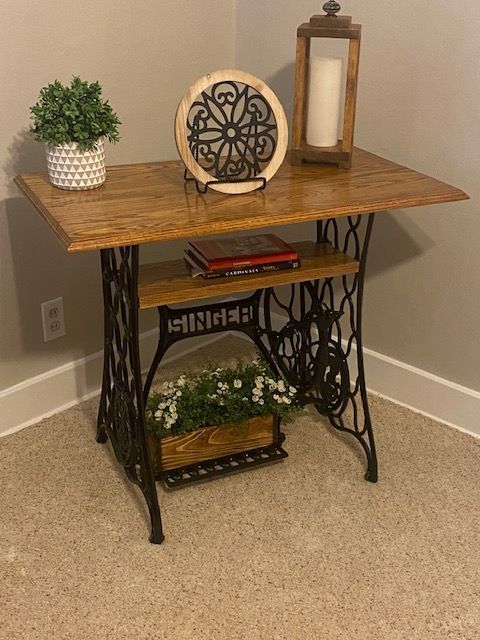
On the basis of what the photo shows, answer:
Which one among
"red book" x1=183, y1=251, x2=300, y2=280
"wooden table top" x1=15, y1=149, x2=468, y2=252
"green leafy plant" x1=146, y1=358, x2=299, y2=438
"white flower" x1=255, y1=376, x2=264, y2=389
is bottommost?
"green leafy plant" x1=146, y1=358, x2=299, y2=438

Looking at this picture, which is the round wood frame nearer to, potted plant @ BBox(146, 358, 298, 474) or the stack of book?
the stack of book

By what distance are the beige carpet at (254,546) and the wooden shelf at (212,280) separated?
21.4 inches

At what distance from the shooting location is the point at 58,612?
5.08 feet

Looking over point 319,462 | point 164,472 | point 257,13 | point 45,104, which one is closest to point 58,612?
point 164,472

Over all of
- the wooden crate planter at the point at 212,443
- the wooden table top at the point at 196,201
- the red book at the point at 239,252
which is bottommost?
the wooden crate planter at the point at 212,443

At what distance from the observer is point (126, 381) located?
1.75 metres

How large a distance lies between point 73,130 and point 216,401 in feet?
2.46

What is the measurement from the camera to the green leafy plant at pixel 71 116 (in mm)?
1574

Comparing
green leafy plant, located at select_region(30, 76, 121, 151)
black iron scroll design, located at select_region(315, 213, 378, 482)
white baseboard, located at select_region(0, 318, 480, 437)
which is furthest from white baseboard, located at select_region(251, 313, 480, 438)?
green leafy plant, located at select_region(30, 76, 121, 151)

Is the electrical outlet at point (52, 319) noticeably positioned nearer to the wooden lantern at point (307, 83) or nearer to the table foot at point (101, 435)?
the table foot at point (101, 435)

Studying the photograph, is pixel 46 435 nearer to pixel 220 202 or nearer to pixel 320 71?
pixel 220 202

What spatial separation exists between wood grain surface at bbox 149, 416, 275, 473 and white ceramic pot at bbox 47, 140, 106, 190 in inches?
25.2

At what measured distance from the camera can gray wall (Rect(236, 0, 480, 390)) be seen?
76.3 inches

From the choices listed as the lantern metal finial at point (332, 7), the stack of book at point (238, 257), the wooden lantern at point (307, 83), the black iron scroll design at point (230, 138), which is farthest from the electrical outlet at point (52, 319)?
the lantern metal finial at point (332, 7)
